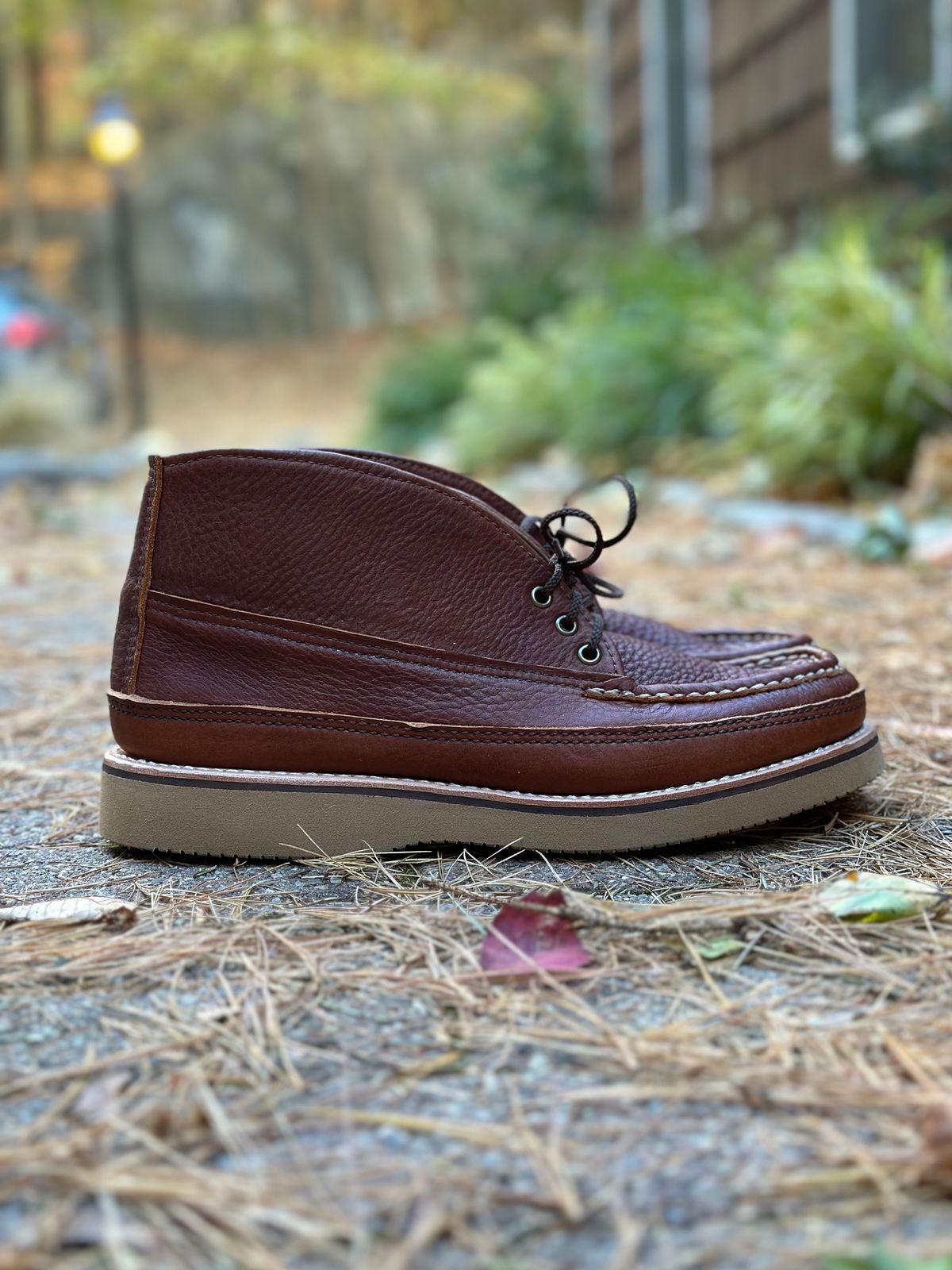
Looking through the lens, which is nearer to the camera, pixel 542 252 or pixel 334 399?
pixel 542 252

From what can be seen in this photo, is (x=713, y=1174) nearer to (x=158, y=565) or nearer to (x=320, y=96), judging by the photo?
(x=158, y=565)

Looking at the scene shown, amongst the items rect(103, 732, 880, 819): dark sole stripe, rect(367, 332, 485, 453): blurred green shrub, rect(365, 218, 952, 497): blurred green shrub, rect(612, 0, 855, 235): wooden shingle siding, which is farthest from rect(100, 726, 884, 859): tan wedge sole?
rect(367, 332, 485, 453): blurred green shrub

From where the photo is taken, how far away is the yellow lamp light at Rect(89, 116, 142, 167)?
9586 millimetres

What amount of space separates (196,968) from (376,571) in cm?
45

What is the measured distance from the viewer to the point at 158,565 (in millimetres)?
1270

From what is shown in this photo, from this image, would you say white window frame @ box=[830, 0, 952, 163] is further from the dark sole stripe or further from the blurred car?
the blurred car

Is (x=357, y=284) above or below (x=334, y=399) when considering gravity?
above

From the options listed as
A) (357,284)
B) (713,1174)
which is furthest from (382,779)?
(357,284)

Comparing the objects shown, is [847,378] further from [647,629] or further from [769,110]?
[769,110]

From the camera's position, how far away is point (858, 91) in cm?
589

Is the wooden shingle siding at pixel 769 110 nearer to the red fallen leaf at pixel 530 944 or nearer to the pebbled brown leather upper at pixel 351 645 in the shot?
the pebbled brown leather upper at pixel 351 645

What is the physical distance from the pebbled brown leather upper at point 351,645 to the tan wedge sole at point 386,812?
0.02 meters

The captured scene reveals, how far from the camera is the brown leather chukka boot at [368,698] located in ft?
4.09

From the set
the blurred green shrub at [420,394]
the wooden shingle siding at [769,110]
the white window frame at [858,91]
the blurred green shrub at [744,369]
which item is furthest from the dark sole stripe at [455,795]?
the blurred green shrub at [420,394]
